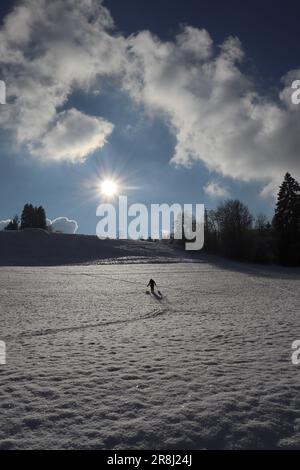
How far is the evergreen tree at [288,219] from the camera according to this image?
245 ft

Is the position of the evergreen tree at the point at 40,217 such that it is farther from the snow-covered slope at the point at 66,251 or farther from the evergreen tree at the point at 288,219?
the evergreen tree at the point at 288,219

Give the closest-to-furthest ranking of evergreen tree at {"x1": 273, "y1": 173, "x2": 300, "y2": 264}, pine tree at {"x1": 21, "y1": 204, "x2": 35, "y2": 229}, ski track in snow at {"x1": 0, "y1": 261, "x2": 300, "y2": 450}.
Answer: ski track in snow at {"x1": 0, "y1": 261, "x2": 300, "y2": 450}
evergreen tree at {"x1": 273, "y1": 173, "x2": 300, "y2": 264}
pine tree at {"x1": 21, "y1": 204, "x2": 35, "y2": 229}

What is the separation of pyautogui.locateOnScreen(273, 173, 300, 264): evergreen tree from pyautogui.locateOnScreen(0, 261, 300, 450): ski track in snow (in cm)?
6353

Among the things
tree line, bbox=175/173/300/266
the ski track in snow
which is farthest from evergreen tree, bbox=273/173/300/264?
the ski track in snow

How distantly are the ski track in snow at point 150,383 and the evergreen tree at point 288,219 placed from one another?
63531mm

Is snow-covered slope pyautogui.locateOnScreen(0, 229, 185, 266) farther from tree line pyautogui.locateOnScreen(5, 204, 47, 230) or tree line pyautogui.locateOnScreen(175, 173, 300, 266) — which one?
tree line pyautogui.locateOnScreen(5, 204, 47, 230)

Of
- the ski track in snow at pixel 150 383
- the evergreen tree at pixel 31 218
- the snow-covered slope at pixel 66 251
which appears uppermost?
the evergreen tree at pixel 31 218

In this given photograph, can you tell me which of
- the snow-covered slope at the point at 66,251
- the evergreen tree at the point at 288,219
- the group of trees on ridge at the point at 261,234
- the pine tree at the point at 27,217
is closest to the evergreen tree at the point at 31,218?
the pine tree at the point at 27,217

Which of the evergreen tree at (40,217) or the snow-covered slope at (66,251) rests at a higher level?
the evergreen tree at (40,217)

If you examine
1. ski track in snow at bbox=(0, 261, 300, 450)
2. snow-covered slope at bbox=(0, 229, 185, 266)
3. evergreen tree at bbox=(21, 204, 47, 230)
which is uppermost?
evergreen tree at bbox=(21, 204, 47, 230)

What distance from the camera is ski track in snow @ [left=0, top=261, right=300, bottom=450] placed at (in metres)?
5.96

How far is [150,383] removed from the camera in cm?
825

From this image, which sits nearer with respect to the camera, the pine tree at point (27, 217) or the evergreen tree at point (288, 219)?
the evergreen tree at point (288, 219)

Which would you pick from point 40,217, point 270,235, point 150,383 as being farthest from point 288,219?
point 40,217
